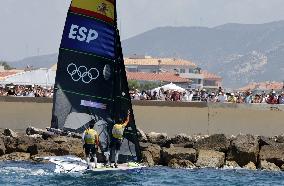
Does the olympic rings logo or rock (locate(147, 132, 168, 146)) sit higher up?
the olympic rings logo

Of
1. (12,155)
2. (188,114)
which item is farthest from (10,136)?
(188,114)

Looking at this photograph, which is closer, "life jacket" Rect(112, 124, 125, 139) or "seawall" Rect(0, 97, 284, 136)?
"life jacket" Rect(112, 124, 125, 139)

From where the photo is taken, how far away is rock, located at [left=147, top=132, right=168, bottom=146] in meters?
43.4

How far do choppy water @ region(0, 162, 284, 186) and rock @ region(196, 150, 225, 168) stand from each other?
1.08 m

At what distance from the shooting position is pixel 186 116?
47250 mm

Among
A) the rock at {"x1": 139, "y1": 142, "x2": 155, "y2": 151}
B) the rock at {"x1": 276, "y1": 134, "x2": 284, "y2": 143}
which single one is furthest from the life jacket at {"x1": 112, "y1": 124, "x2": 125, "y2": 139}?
the rock at {"x1": 276, "y1": 134, "x2": 284, "y2": 143}

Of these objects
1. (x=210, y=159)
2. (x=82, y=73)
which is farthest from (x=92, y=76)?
(x=210, y=159)

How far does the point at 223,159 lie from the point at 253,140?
5.15ft

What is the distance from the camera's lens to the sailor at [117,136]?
32.7 meters

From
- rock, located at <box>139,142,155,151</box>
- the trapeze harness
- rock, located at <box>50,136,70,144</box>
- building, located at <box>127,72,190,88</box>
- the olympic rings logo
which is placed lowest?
rock, located at <box>139,142,155,151</box>

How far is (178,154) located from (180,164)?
0.48m

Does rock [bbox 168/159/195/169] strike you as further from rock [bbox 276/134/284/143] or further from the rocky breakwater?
rock [bbox 276/134/284/143]

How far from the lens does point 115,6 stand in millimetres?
32094

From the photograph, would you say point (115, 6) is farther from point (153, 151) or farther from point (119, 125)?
point (153, 151)
